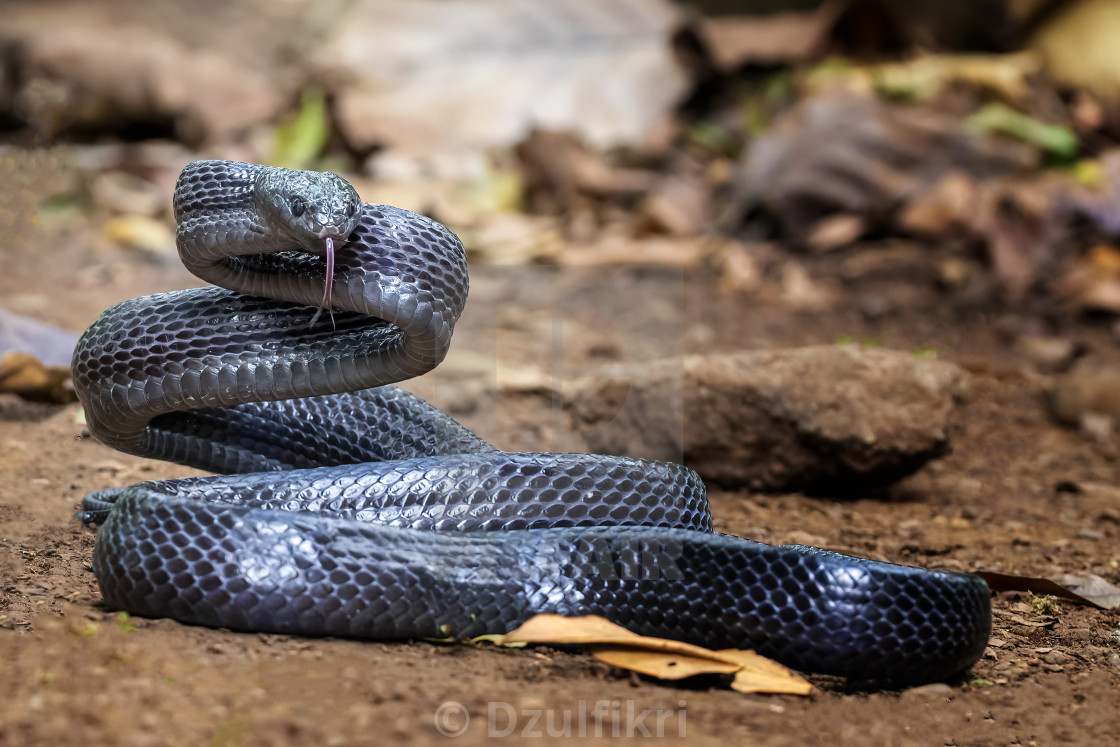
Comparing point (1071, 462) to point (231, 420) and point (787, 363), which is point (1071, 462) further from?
point (231, 420)

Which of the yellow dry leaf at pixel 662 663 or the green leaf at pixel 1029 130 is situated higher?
the green leaf at pixel 1029 130

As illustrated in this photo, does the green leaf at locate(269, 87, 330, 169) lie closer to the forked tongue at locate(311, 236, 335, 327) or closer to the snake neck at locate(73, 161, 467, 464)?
the snake neck at locate(73, 161, 467, 464)

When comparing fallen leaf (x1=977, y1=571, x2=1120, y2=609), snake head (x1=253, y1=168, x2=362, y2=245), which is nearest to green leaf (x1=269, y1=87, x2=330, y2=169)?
snake head (x1=253, y1=168, x2=362, y2=245)

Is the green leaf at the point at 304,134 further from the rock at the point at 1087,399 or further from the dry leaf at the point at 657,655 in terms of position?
the dry leaf at the point at 657,655

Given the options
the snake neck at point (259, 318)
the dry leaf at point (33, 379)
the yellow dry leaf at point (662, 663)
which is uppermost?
the snake neck at point (259, 318)

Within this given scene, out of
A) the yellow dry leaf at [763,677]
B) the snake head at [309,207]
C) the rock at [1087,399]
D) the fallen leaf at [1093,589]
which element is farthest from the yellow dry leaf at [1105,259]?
the snake head at [309,207]

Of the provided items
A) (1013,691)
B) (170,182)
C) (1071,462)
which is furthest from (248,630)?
(170,182)
